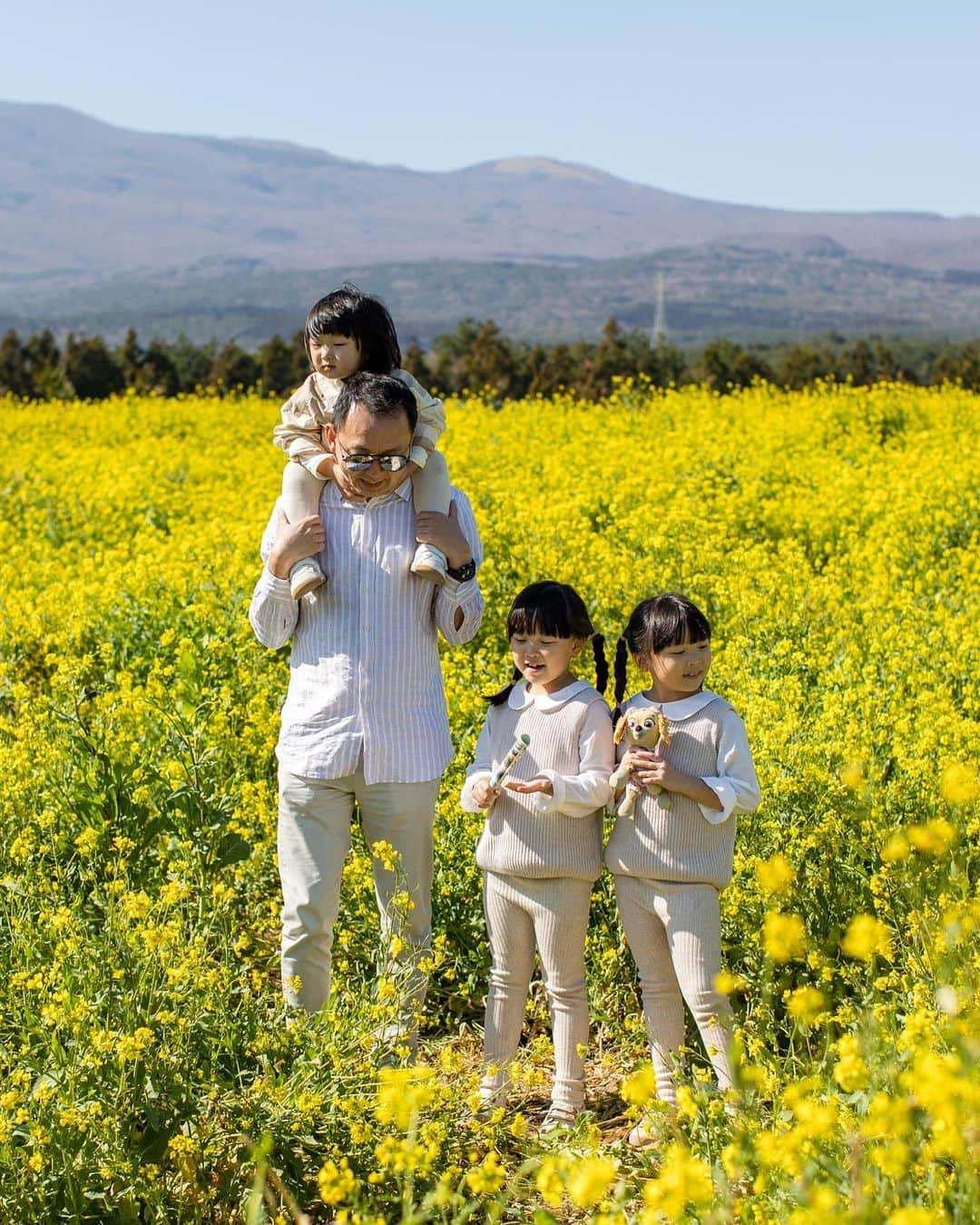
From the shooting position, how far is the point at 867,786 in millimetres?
2879

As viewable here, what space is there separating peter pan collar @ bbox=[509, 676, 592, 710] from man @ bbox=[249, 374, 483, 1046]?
175mm

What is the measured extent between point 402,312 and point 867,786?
168333 millimetres

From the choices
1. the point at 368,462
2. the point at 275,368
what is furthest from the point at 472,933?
the point at 275,368

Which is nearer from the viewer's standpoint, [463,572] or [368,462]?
[368,462]

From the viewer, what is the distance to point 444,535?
3088 mm

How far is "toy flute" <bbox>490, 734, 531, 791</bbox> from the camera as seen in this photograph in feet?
10.00

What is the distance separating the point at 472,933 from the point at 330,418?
4.87ft

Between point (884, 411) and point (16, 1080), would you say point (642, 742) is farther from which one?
point (884, 411)

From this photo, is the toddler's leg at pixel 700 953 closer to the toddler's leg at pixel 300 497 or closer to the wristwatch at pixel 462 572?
the wristwatch at pixel 462 572

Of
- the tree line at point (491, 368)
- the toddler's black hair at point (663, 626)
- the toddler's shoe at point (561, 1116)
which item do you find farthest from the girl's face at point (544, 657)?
the tree line at point (491, 368)

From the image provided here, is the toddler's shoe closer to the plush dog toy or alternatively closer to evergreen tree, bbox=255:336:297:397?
the plush dog toy

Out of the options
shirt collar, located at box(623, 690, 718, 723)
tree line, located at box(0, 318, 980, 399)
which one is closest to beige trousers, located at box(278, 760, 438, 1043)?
shirt collar, located at box(623, 690, 718, 723)

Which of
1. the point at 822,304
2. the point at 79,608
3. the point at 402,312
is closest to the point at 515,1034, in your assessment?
the point at 79,608

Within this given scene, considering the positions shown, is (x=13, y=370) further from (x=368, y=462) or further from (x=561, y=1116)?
(x=561, y=1116)
